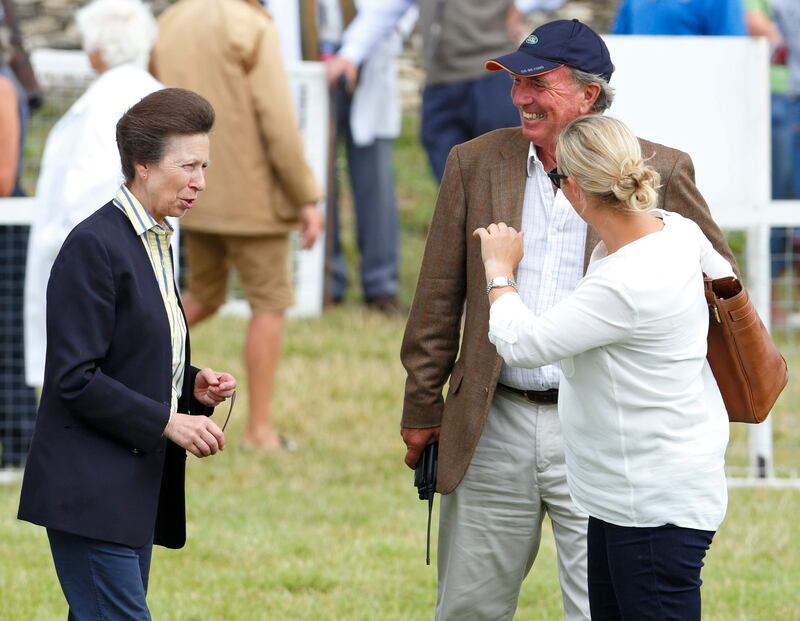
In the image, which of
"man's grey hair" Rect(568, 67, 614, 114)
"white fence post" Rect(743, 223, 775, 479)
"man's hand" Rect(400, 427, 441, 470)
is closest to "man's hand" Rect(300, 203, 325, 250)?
"white fence post" Rect(743, 223, 775, 479)

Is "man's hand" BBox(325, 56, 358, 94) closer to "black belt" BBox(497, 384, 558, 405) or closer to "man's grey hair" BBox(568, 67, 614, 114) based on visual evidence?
"man's grey hair" BBox(568, 67, 614, 114)

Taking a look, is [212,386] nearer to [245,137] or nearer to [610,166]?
[610,166]

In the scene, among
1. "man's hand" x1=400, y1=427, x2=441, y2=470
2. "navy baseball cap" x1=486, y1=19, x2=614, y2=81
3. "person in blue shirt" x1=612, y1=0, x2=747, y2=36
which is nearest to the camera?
"navy baseball cap" x1=486, y1=19, x2=614, y2=81

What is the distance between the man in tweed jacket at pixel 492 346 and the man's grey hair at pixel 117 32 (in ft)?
7.71

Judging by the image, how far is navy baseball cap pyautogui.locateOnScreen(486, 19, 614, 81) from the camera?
12.1 ft

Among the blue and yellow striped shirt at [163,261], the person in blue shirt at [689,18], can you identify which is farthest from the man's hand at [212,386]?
the person in blue shirt at [689,18]

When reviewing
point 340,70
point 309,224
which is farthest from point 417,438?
point 340,70

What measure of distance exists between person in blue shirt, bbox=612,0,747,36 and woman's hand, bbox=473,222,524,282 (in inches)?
168

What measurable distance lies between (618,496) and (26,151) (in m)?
6.14

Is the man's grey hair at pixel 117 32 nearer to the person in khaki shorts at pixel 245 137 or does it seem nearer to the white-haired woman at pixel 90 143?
the white-haired woman at pixel 90 143

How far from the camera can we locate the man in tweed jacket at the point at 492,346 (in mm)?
3717

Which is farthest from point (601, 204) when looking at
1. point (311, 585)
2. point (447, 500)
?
point (311, 585)

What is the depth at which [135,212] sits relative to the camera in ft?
11.0

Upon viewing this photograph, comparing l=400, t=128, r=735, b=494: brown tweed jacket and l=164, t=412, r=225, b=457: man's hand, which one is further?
l=400, t=128, r=735, b=494: brown tweed jacket
